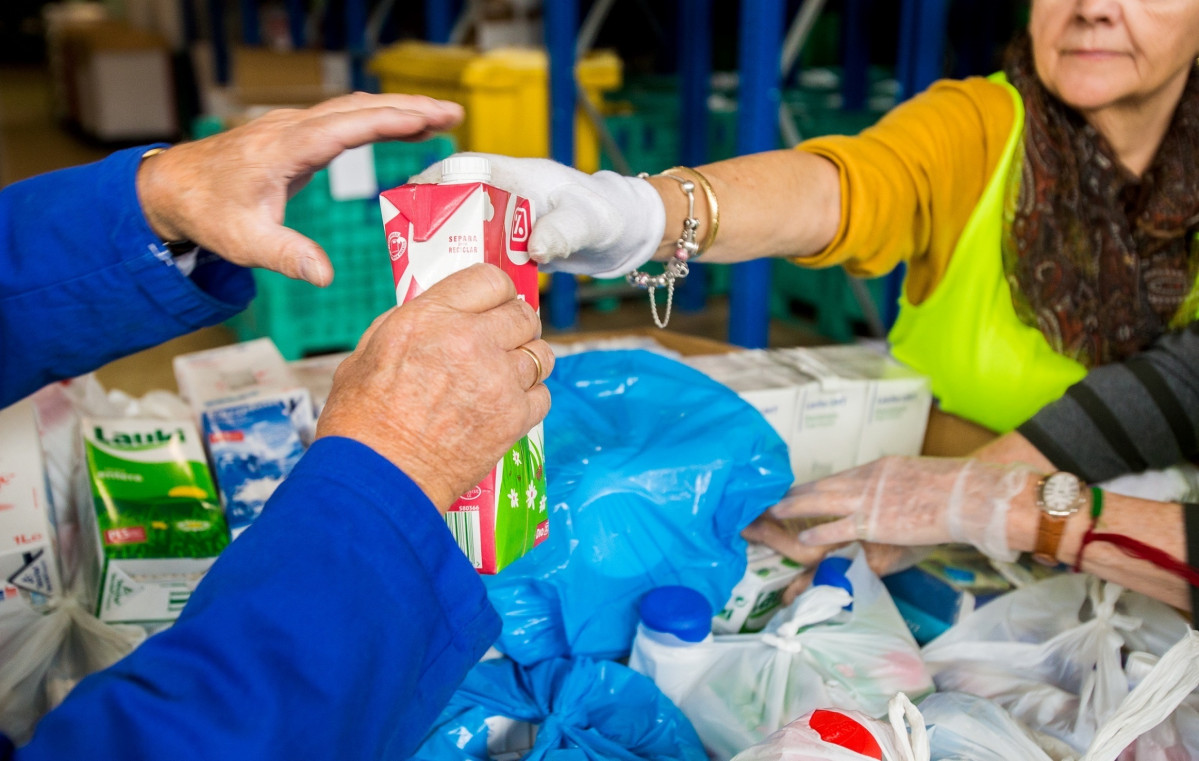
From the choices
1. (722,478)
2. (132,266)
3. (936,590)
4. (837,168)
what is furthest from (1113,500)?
(132,266)

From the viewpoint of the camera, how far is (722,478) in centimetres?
96

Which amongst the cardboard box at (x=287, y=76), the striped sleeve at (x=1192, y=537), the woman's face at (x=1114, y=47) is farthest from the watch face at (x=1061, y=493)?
the cardboard box at (x=287, y=76)

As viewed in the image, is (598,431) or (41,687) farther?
(598,431)

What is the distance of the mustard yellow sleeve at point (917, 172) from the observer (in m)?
1.23

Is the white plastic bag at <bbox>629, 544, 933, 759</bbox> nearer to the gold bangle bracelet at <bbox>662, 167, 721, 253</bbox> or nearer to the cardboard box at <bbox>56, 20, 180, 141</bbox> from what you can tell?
the gold bangle bracelet at <bbox>662, 167, 721, 253</bbox>

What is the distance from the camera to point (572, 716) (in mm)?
822

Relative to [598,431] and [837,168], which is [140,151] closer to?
[598,431]

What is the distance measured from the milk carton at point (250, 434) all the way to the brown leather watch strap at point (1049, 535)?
32.9 inches

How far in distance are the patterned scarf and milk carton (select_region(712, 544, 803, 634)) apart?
56 centimetres

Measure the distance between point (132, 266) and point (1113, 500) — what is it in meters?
1.09

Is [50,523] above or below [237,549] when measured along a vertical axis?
below

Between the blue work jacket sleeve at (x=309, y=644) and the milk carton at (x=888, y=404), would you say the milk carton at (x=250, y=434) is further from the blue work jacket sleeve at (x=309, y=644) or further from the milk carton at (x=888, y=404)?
the milk carton at (x=888, y=404)

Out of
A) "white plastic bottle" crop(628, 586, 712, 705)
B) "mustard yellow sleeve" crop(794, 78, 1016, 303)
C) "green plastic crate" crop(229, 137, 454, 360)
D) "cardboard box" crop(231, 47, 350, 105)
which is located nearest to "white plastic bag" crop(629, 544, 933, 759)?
"white plastic bottle" crop(628, 586, 712, 705)

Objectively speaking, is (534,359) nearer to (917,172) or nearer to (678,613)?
(678,613)
